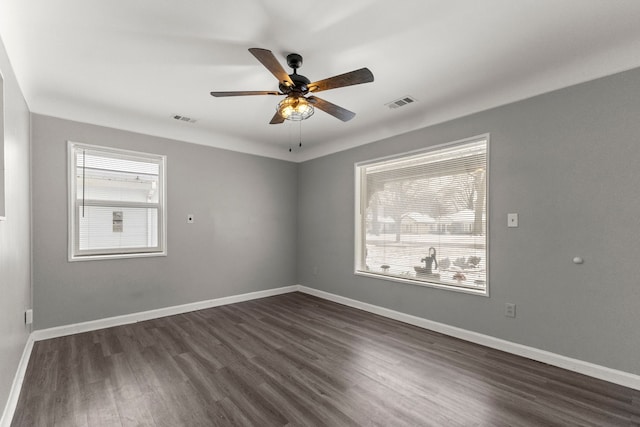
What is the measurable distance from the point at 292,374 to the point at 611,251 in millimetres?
2803

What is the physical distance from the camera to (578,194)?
8.53ft

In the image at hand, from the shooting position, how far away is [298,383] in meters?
2.38

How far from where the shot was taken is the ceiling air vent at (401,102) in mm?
3297

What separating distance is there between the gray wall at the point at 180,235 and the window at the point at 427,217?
5.35 ft

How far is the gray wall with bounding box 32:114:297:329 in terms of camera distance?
3.33 meters

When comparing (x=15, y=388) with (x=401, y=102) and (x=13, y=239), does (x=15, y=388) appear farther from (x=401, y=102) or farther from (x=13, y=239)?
(x=401, y=102)

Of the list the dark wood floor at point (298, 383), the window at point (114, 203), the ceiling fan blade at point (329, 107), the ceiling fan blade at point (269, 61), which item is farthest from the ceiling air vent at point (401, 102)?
the window at point (114, 203)

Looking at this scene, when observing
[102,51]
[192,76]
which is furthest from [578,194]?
[102,51]

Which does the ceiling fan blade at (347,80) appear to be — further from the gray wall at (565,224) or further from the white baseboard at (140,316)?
the white baseboard at (140,316)

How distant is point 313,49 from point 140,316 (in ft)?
12.5

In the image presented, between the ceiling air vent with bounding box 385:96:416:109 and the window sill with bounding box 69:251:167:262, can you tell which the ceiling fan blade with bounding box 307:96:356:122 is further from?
the window sill with bounding box 69:251:167:262

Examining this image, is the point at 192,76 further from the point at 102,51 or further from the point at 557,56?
the point at 557,56

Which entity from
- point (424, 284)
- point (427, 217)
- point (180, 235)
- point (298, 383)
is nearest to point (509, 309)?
point (424, 284)

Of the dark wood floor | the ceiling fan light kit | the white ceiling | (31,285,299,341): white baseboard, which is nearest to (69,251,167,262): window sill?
(31,285,299,341): white baseboard
